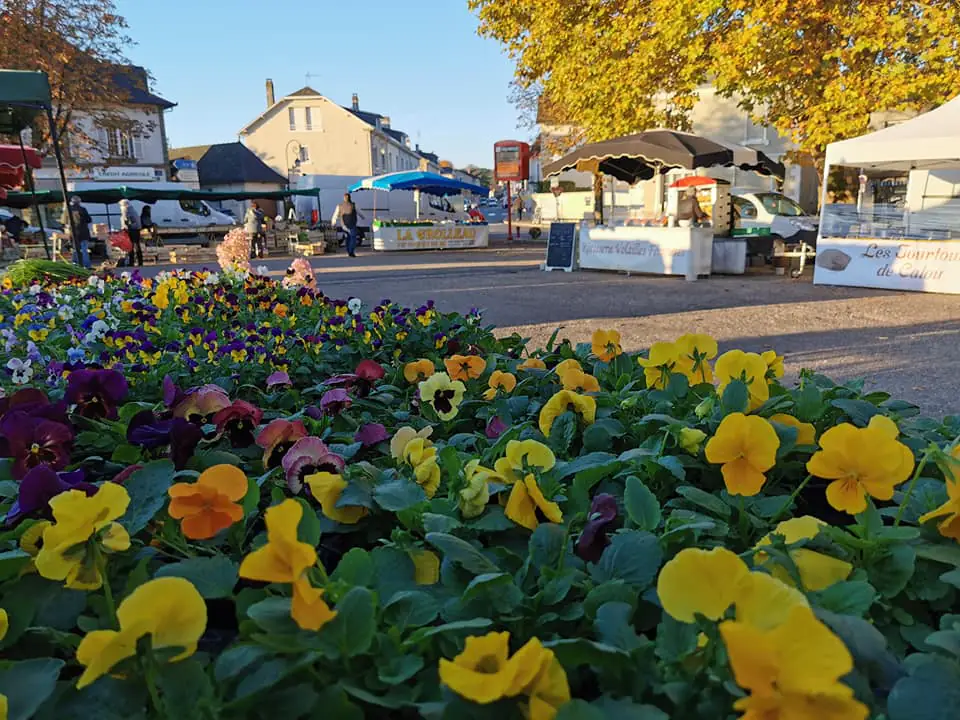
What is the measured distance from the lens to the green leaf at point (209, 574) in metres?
0.85

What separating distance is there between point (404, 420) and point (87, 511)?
1.10 metres

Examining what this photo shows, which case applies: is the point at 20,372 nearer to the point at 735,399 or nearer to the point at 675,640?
the point at 735,399

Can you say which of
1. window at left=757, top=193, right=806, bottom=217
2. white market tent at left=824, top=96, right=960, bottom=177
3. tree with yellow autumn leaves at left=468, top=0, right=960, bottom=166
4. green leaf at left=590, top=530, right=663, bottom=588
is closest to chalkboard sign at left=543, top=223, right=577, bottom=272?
tree with yellow autumn leaves at left=468, top=0, right=960, bottom=166

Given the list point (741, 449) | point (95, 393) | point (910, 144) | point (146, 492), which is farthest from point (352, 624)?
point (910, 144)

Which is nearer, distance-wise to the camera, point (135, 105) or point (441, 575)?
point (441, 575)

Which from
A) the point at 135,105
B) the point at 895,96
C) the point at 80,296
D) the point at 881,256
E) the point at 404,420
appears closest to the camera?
the point at 404,420

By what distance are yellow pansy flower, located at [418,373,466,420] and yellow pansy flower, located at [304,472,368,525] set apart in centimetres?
65

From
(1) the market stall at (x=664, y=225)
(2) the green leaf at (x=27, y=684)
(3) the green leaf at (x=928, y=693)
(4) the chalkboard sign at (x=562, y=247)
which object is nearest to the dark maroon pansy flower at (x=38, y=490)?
(2) the green leaf at (x=27, y=684)

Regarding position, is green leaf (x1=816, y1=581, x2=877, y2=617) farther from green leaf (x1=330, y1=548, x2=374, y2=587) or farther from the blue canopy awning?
the blue canopy awning

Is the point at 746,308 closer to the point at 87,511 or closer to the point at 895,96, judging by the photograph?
the point at 895,96

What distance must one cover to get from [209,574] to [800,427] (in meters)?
1.09

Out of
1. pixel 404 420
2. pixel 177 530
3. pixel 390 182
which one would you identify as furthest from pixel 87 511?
pixel 390 182

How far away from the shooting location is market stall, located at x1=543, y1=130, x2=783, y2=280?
508 inches

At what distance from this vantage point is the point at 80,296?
5.37 meters
